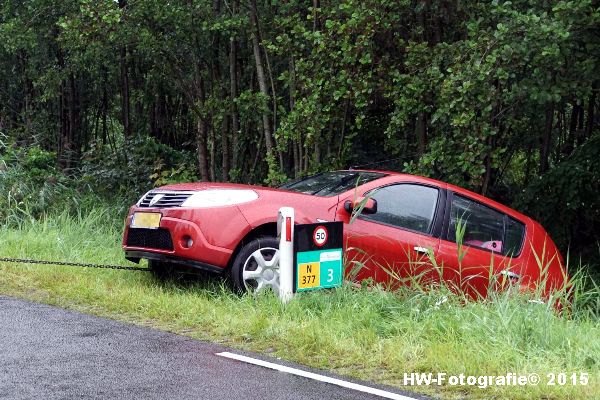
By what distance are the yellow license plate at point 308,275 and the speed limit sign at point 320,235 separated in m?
0.19

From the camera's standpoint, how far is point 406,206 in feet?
28.4

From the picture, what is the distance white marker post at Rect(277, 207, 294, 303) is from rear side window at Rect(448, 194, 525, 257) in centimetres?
189

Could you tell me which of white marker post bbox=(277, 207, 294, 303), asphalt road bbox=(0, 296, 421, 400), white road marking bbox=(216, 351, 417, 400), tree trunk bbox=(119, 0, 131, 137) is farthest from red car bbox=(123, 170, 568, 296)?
tree trunk bbox=(119, 0, 131, 137)

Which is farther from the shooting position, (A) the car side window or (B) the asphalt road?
(A) the car side window

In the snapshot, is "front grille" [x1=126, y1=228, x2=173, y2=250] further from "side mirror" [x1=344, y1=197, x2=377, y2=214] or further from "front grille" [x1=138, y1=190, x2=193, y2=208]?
"side mirror" [x1=344, y1=197, x2=377, y2=214]

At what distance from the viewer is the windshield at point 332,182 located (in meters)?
8.80

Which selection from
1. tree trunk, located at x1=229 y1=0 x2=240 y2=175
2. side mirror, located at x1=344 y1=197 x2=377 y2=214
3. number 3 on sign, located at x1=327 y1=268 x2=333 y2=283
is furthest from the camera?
tree trunk, located at x1=229 y1=0 x2=240 y2=175

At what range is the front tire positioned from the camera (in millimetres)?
8031

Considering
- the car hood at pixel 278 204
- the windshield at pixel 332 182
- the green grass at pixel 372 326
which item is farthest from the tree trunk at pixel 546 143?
the car hood at pixel 278 204

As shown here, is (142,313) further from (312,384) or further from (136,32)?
(136,32)

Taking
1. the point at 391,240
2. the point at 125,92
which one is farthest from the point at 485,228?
the point at 125,92

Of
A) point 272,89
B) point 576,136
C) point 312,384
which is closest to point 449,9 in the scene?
point 272,89

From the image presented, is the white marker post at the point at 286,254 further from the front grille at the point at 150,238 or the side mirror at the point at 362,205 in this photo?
the front grille at the point at 150,238

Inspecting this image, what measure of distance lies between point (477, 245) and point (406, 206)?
32.6 inches
